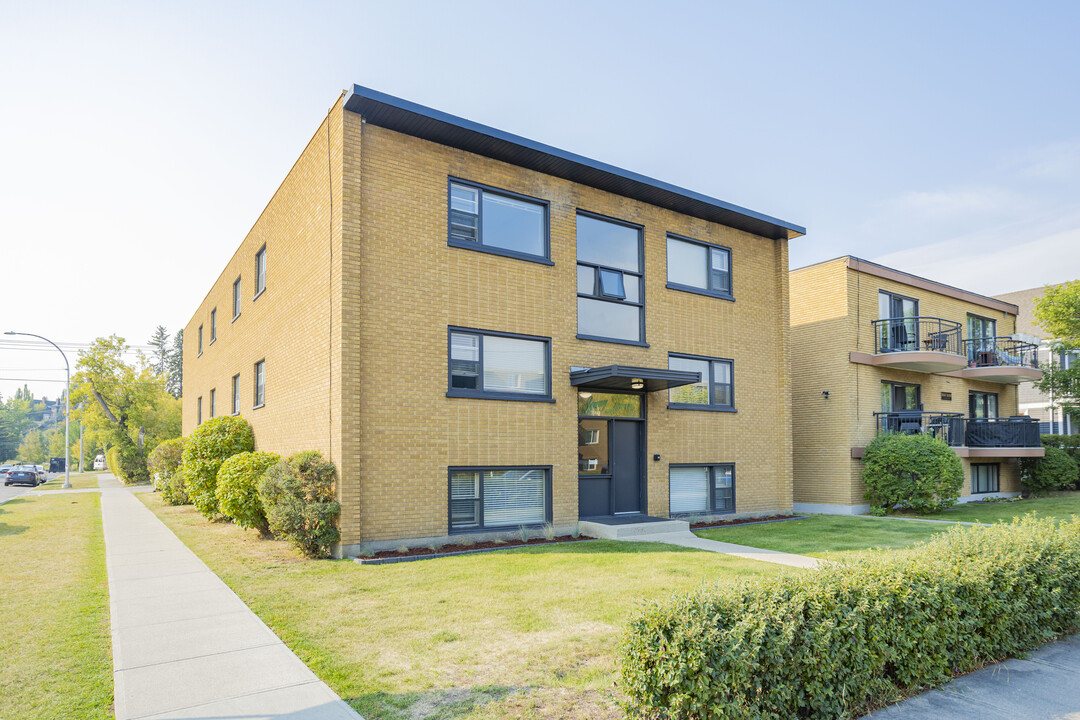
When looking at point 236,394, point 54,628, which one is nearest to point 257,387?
point 236,394

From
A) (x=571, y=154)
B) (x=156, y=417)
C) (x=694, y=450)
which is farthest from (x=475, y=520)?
(x=156, y=417)

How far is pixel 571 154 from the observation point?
1335 cm

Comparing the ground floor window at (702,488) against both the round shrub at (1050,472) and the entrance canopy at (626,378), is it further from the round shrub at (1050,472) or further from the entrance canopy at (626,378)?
the round shrub at (1050,472)

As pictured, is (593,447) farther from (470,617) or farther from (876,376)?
(876,376)

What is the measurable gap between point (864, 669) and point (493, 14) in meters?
10.1

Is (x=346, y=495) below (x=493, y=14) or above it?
below

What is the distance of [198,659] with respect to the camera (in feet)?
18.8

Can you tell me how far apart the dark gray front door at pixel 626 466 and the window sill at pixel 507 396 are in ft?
6.80

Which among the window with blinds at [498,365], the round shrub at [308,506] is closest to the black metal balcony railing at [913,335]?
the window with blinds at [498,365]

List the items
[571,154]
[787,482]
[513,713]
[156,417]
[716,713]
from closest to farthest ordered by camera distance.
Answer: [716,713] < [513,713] < [571,154] < [787,482] < [156,417]

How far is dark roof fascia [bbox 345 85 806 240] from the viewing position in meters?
11.4

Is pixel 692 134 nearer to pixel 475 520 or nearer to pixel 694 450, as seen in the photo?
pixel 694 450

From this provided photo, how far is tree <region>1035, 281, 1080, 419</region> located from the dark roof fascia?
14907 millimetres

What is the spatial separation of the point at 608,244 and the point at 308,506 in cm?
825
